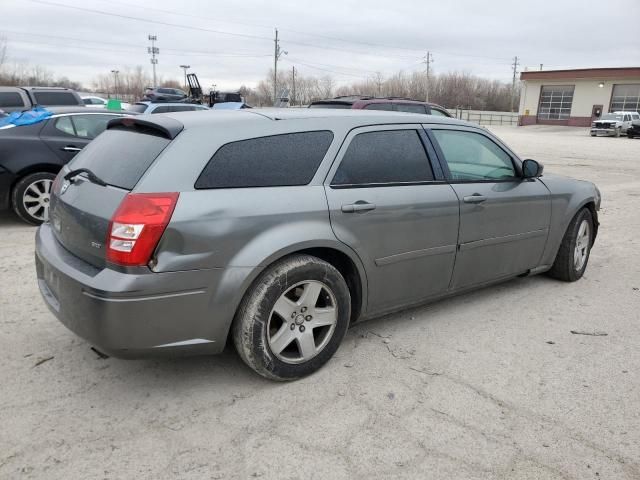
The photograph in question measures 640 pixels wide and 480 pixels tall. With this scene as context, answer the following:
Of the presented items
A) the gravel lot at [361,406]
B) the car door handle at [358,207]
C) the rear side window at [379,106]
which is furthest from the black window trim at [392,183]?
the rear side window at [379,106]

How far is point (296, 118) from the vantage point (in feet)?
10.9

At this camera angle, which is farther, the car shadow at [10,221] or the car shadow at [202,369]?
the car shadow at [10,221]

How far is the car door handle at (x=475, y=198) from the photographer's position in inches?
155

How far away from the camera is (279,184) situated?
3.07 metres

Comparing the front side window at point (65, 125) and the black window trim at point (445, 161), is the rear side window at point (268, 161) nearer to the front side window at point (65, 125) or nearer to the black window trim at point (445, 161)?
the black window trim at point (445, 161)

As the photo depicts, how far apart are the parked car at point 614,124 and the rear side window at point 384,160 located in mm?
38849

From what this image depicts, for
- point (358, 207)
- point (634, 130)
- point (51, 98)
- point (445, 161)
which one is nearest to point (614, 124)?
point (634, 130)

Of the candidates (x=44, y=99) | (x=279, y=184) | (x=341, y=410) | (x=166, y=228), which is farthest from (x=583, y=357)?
(x=44, y=99)

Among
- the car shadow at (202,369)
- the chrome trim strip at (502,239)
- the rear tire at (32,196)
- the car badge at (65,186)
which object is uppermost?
the car badge at (65,186)

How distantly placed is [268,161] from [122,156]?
33.0 inches

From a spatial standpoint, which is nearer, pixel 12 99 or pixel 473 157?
pixel 473 157

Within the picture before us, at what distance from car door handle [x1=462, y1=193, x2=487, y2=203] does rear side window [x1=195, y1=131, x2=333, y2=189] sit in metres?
1.21

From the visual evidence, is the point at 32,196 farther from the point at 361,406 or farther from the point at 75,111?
the point at 361,406

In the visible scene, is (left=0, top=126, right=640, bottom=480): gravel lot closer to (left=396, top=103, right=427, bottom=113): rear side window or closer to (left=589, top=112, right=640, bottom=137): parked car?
(left=396, top=103, right=427, bottom=113): rear side window
